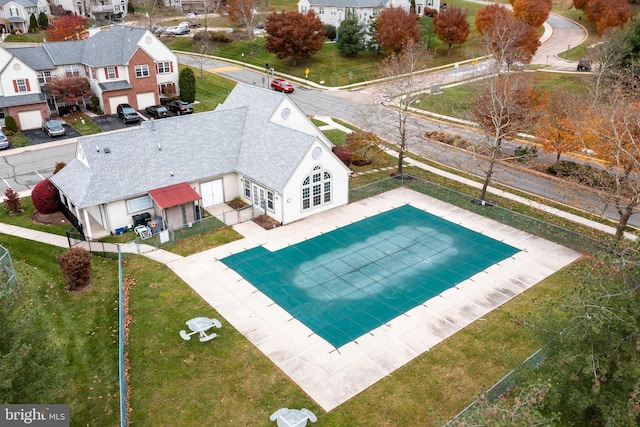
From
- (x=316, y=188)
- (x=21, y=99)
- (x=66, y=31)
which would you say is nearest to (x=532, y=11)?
(x=316, y=188)

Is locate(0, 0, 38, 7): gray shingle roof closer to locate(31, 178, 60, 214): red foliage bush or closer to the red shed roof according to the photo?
locate(31, 178, 60, 214): red foliage bush

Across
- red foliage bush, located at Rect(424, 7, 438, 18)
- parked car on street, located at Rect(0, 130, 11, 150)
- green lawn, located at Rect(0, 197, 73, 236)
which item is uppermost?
red foliage bush, located at Rect(424, 7, 438, 18)

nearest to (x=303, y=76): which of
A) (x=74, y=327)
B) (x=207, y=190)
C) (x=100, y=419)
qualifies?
(x=207, y=190)

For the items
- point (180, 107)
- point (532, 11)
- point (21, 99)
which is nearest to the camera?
point (21, 99)

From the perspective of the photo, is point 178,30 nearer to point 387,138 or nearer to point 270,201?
point 387,138

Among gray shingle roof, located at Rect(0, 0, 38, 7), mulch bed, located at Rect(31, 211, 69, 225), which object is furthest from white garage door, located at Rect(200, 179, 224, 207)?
gray shingle roof, located at Rect(0, 0, 38, 7)

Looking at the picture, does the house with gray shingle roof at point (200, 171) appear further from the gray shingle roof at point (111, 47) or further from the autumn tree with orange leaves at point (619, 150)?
the gray shingle roof at point (111, 47)
